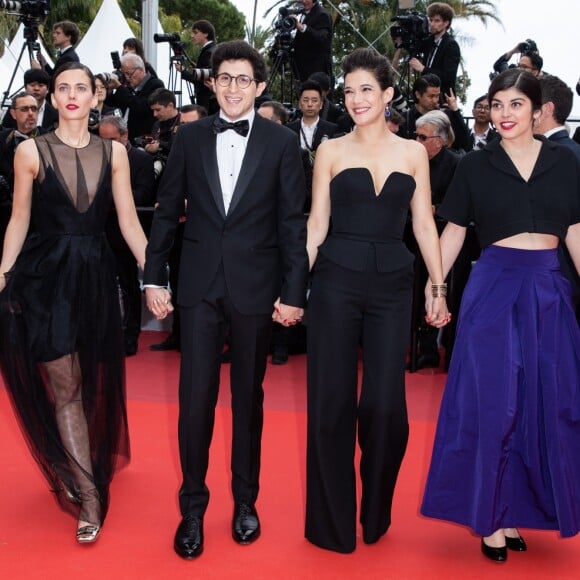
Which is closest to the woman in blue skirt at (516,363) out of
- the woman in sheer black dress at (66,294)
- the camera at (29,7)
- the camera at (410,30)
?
the woman in sheer black dress at (66,294)

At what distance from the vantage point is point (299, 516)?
3.85 m

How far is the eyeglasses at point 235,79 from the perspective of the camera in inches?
135

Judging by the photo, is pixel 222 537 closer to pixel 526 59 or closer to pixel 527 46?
pixel 526 59

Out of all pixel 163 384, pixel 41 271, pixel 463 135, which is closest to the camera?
pixel 41 271

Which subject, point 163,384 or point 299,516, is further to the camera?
point 163,384

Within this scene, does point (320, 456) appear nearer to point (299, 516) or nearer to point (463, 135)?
point (299, 516)

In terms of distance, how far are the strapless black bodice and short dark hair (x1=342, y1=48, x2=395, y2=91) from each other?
1.16 ft

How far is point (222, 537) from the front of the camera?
360 cm

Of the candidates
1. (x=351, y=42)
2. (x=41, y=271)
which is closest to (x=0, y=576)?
(x=41, y=271)

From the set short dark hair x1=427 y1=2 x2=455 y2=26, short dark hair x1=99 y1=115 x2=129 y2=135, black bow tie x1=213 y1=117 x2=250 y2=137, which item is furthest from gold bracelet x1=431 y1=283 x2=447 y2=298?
short dark hair x1=427 y1=2 x2=455 y2=26

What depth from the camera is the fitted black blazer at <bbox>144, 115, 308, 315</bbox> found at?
11.3ft

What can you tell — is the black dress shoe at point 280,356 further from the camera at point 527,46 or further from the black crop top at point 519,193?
the black crop top at point 519,193

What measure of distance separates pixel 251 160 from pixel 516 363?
1253 mm

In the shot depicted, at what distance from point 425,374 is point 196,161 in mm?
3589
